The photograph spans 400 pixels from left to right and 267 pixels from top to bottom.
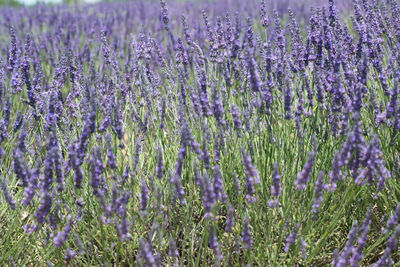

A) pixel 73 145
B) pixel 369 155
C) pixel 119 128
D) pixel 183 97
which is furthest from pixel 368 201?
pixel 73 145

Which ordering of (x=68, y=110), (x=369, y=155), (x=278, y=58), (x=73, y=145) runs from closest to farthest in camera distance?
(x=369, y=155) < (x=73, y=145) < (x=278, y=58) < (x=68, y=110)

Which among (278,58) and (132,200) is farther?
(278,58)

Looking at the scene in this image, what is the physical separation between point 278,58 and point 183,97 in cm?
62

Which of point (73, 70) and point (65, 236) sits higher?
point (73, 70)

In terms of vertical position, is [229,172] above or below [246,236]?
above

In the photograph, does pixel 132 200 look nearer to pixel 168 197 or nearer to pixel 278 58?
pixel 168 197

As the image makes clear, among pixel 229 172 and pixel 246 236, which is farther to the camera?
pixel 229 172

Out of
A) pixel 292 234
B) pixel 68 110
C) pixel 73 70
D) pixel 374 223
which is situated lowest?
pixel 374 223

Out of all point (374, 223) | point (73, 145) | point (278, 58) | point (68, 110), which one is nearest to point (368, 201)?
point (374, 223)

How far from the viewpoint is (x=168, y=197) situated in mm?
2295

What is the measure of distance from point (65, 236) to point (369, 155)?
52.5 inches

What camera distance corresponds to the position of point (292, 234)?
6.47 ft

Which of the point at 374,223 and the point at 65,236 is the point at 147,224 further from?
the point at 374,223

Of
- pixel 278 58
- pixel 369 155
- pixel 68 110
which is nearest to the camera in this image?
pixel 369 155
